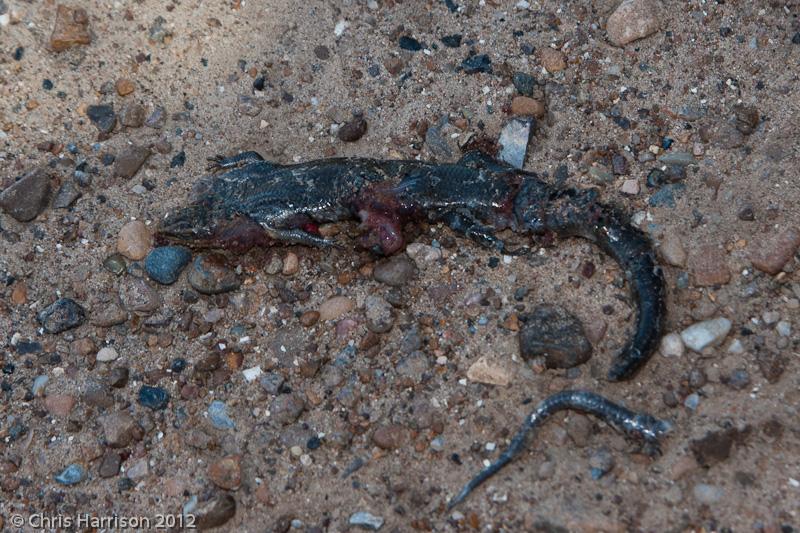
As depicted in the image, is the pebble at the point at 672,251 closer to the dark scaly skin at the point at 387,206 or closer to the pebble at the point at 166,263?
the dark scaly skin at the point at 387,206

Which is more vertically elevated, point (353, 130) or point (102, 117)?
point (353, 130)

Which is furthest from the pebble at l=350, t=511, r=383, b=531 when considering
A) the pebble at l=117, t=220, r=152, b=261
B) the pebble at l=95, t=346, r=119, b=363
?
the pebble at l=117, t=220, r=152, b=261

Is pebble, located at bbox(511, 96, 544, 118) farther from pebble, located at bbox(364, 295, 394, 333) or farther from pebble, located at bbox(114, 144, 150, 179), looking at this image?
pebble, located at bbox(114, 144, 150, 179)

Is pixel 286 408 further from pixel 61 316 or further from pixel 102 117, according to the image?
pixel 102 117

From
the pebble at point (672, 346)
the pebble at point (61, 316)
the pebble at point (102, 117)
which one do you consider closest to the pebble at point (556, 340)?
the pebble at point (672, 346)

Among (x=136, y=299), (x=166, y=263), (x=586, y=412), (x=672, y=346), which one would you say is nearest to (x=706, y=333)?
(x=672, y=346)
